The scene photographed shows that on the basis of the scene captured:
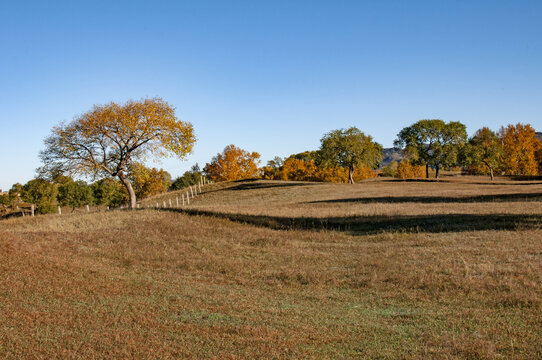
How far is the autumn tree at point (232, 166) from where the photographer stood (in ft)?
361

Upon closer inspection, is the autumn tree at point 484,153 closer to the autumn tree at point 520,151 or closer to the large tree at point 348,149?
the autumn tree at point 520,151

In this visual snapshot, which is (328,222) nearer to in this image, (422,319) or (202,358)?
(422,319)

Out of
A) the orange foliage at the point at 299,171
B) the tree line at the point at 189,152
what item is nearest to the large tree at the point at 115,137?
the tree line at the point at 189,152

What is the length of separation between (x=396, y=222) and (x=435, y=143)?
212ft

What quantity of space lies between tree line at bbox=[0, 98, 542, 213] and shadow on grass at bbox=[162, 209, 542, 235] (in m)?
11.7

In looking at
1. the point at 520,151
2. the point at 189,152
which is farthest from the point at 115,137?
the point at 520,151

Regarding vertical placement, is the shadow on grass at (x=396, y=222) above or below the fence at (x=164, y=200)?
below

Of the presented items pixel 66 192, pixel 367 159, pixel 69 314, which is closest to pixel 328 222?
pixel 69 314

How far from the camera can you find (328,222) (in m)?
26.2

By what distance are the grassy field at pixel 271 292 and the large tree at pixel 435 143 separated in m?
63.1

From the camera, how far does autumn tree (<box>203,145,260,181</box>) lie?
110131 mm

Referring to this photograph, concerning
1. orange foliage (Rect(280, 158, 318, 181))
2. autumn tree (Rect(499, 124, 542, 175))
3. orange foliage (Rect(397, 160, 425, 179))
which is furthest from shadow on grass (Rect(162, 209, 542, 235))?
orange foliage (Rect(397, 160, 425, 179))

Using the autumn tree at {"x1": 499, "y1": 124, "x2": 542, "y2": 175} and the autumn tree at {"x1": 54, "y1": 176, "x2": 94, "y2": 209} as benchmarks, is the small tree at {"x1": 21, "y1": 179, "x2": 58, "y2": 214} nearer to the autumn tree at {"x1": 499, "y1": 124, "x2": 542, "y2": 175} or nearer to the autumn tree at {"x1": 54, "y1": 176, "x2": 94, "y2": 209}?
the autumn tree at {"x1": 54, "y1": 176, "x2": 94, "y2": 209}

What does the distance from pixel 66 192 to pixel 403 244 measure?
100.0m
